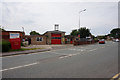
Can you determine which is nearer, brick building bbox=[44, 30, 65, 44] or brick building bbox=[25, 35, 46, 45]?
brick building bbox=[25, 35, 46, 45]

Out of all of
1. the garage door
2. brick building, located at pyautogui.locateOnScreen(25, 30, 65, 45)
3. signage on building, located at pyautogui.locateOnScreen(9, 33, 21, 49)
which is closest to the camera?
signage on building, located at pyautogui.locateOnScreen(9, 33, 21, 49)

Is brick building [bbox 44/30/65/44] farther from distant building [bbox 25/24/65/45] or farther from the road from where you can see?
the road

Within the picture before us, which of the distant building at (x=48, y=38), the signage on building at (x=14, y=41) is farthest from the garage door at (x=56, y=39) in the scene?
the signage on building at (x=14, y=41)

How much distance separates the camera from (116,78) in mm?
3451

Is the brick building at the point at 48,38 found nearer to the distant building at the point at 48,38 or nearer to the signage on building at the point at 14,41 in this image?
the distant building at the point at 48,38

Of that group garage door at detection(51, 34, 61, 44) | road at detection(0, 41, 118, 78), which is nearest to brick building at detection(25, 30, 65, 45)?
garage door at detection(51, 34, 61, 44)

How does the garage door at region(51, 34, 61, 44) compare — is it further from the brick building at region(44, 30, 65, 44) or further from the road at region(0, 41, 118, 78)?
the road at region(0, 41, 118, 78)

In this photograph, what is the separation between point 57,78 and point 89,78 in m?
1.33

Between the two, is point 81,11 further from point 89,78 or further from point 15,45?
point 89,78

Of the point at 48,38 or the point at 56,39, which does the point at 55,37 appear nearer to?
the point at 56,39

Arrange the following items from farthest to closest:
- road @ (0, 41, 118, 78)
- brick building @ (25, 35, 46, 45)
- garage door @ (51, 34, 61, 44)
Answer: garage door @ (51, 34, 61, 44) → brick building @ (25, 35, 46, 45) → road @ (0, 41, 118, 78)

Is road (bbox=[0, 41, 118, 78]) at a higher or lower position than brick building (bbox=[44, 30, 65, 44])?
lower

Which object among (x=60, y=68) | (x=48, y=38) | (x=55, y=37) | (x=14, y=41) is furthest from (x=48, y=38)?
(x=60, y=68)

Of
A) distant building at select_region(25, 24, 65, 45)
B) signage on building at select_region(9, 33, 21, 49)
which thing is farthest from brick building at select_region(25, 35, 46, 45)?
signage on building at select_region(9, 33, 21, 49)
